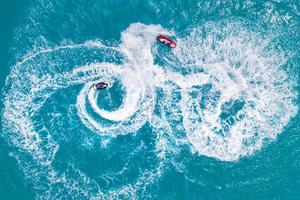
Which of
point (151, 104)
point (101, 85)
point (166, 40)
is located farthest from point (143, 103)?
point (166, 40)

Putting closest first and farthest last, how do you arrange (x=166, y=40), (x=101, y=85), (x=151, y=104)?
(x=166, y=40) → (x=101, y=85) → (x=151, y=104)

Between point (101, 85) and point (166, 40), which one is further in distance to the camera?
point (101, 85)

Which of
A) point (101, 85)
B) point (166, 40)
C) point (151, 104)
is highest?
point (166, 40)

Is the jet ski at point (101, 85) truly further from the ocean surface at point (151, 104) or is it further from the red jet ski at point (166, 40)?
the red jet ski at point (166, 40)

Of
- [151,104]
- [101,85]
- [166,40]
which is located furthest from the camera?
[151,104]

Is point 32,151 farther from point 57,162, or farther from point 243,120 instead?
point 243,120

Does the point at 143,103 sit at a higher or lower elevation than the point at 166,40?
lower

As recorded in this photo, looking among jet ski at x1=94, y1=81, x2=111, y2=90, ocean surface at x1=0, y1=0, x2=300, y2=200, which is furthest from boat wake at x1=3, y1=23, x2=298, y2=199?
jet ski at x1=94, y1=81, x2=111, y2=90

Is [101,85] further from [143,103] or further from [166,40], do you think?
[166,40]
